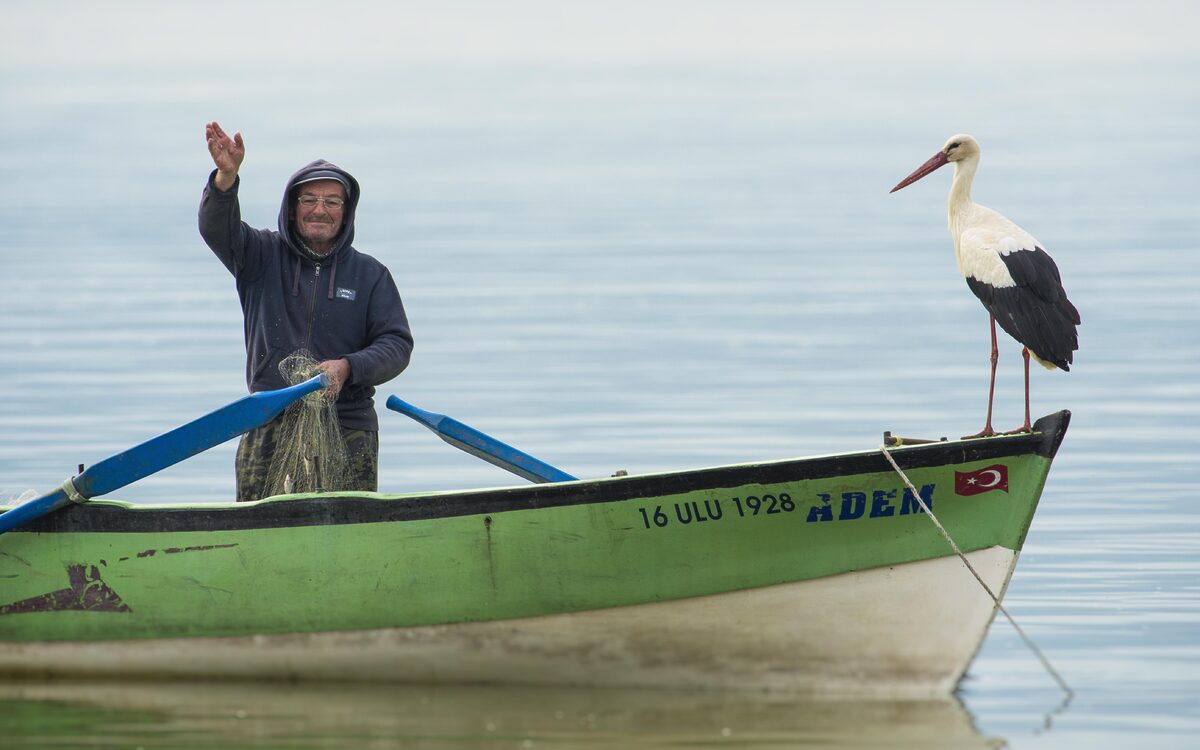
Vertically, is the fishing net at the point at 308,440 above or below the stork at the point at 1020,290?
below

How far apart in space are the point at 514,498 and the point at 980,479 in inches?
61.7

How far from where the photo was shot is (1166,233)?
33594 millimetres

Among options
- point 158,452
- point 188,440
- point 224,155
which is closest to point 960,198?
point 224,155

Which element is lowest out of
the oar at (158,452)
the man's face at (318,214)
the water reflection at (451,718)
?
the water reflection at (451,718)

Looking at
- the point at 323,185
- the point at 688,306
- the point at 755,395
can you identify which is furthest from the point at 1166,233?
the point at 323,185

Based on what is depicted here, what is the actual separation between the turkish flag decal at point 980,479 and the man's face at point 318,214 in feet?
7.99

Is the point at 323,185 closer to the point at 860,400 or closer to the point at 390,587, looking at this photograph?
the point at 390,587

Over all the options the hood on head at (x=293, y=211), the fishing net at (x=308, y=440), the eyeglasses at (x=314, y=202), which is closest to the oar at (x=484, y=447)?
the fishing net at (x=308, y=440)

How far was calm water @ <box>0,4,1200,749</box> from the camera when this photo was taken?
8.08 m

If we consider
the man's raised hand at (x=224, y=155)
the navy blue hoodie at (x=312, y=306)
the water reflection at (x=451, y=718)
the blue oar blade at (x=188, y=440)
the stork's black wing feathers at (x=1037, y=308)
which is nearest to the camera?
the water reflection at (x=451, y=718)

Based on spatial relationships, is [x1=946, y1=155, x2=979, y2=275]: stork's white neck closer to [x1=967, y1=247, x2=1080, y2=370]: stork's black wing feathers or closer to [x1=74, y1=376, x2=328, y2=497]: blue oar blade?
[x1=967, y1=247, x2=1080, y2=370]: stork's black wing feathers

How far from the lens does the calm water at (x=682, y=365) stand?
808 cm

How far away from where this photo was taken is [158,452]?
27.5 feet

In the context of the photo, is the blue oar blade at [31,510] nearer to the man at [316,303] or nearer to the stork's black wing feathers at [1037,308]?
the man at [316,303]
